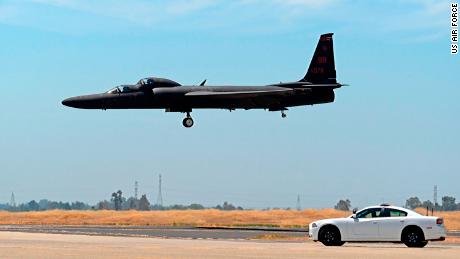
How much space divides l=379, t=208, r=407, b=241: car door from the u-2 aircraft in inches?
894

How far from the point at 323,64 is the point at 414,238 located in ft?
94.7

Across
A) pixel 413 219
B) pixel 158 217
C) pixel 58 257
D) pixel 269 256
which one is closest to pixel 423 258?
pixel 269 256

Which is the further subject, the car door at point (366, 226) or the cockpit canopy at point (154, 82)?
the cockpit canopy at point (154, 82)

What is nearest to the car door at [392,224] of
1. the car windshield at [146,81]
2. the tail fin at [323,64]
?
the car windshield at [146,81]

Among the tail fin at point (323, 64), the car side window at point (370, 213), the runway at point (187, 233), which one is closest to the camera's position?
the car side window at point (370, 213)

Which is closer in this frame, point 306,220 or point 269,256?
point 269,256

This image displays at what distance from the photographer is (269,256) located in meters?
25.7

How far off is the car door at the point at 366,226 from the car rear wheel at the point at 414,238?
1008 mm

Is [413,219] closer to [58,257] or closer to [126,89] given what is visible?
[58,257]

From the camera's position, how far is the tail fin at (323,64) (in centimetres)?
5775

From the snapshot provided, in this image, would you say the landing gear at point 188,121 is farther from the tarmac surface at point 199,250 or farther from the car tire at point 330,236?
the car tire at point 330,236

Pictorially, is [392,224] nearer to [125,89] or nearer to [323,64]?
[125,89]

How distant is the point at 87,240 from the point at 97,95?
2018cm

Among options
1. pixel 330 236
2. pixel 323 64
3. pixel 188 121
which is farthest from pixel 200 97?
pixel 330 236
